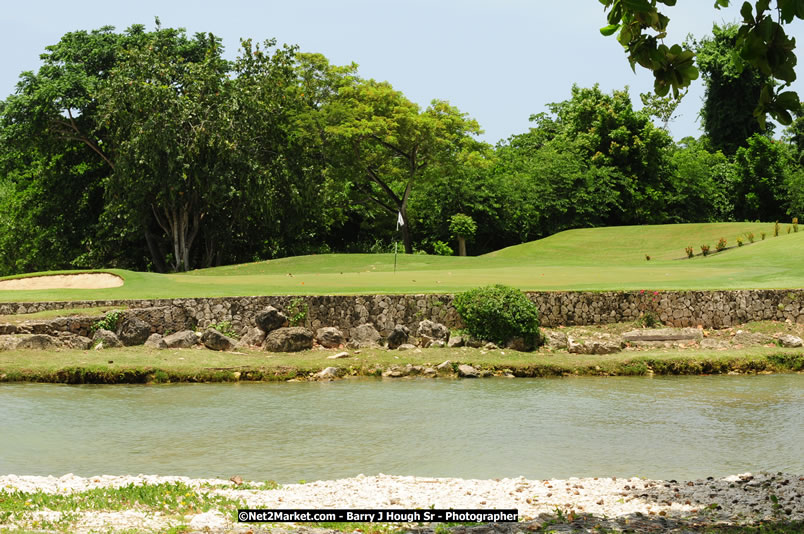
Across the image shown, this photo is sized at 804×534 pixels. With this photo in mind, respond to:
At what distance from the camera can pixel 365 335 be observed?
2014 cm

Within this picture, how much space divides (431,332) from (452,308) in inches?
44.2

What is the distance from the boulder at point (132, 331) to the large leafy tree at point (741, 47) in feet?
51.0

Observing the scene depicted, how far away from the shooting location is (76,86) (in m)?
40.8

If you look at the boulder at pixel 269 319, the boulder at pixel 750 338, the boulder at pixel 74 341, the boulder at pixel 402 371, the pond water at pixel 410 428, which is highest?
the boulder at pixel 269 319

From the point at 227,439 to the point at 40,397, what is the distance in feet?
16.2

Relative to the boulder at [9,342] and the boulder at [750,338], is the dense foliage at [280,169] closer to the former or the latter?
the boulder at [9,342]

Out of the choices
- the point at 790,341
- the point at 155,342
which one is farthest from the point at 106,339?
the point at 790,341

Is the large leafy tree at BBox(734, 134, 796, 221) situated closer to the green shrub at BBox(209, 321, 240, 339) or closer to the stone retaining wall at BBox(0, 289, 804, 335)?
the stone retaining wall at BBox(0, 289, 804, 335)

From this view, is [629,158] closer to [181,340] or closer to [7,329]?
[181,340]

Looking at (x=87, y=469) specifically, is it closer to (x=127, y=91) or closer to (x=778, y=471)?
(x=778, y=471)

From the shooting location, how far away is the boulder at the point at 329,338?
19797 mm

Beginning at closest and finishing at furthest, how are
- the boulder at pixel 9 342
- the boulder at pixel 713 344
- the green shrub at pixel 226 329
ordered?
1. the boulder at pixel 9 342
2. the boulder at pixel 713 344
3. the green shrub at pixel 226 329

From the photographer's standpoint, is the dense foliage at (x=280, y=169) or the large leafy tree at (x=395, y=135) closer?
the dense foliage at (x=280, y=169)

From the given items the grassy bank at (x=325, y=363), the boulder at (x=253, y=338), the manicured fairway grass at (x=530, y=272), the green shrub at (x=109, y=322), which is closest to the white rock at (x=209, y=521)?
the grassy bank at (x=325, y=363)
